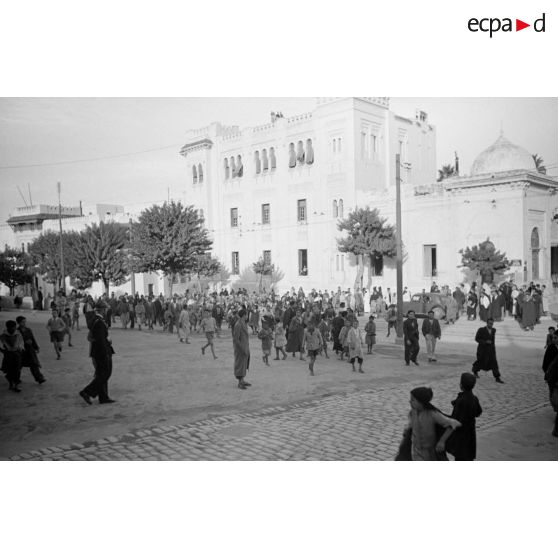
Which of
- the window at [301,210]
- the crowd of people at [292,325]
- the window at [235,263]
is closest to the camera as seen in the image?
the crowd of people at [292,325]

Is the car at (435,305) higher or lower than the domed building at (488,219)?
lower

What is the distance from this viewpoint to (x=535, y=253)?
9070 millimetres

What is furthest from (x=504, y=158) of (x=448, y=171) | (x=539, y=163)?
(x=448, y=171)

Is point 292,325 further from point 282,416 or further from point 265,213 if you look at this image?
point 282,416

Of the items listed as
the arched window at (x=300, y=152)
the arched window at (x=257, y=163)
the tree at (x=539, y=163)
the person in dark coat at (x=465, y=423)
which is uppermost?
the arched window at (x=300, y=152)

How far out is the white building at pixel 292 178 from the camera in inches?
351

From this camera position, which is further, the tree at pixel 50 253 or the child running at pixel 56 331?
the tree at pixel 50 253

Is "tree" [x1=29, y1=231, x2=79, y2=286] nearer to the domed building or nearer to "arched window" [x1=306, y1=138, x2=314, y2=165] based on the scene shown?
"arched window" [x1=306, y1=138, x2=314, y2=165]

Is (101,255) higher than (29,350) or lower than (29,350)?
higher

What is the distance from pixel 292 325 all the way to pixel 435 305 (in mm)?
4231

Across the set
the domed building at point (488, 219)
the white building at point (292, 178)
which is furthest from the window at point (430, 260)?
the white building at point (292, 178)

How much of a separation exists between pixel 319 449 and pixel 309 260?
6210 mm

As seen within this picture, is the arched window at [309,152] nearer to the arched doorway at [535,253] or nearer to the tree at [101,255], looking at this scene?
the tree at [101,255]

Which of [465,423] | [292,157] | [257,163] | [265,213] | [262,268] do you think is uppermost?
[292,157]
